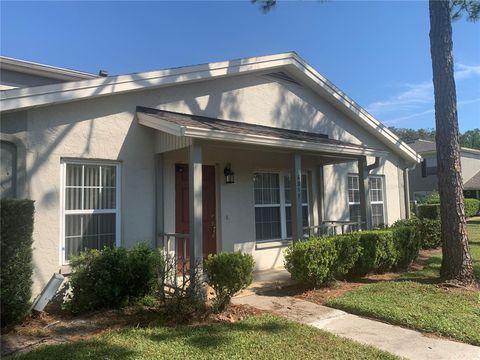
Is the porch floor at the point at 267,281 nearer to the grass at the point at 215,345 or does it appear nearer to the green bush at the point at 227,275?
the green bush at the point at 227,275

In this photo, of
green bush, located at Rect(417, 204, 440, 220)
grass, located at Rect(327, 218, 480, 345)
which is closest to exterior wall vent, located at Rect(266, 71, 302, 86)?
grass, located at Rect(327, 218, 480, 345)

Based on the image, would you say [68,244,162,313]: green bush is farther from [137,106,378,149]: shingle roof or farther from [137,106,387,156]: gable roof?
[137,106,378,149]: shingle roof

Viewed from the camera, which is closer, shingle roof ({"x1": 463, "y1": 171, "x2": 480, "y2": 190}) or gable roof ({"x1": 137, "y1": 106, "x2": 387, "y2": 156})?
gable roof ({"x1": 137, "y1": 106, "x2": 387, "y2": 156})

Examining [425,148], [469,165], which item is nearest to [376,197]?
[425,148]

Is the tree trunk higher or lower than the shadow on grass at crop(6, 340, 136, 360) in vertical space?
higher

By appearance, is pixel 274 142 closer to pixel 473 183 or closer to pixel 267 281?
pixel 267 281

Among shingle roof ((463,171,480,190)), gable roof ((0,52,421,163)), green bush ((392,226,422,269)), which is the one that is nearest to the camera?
gable roof ((0,52,421,163))

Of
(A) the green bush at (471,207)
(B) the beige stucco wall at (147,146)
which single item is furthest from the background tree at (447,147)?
(A) the green bush at (471,207)

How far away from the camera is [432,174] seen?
116ft

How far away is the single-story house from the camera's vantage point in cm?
3528

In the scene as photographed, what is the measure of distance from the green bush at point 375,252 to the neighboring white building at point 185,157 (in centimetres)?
134

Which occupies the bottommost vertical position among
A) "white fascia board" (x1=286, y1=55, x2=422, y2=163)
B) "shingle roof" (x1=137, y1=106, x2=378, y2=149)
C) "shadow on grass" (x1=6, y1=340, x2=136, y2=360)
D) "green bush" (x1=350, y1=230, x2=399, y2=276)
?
"shadow on grass" (x1=6, y1=340, x2=136, y2=360)

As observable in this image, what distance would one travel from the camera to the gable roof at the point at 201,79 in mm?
6039

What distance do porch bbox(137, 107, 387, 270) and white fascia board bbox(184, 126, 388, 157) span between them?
0.02 metres
